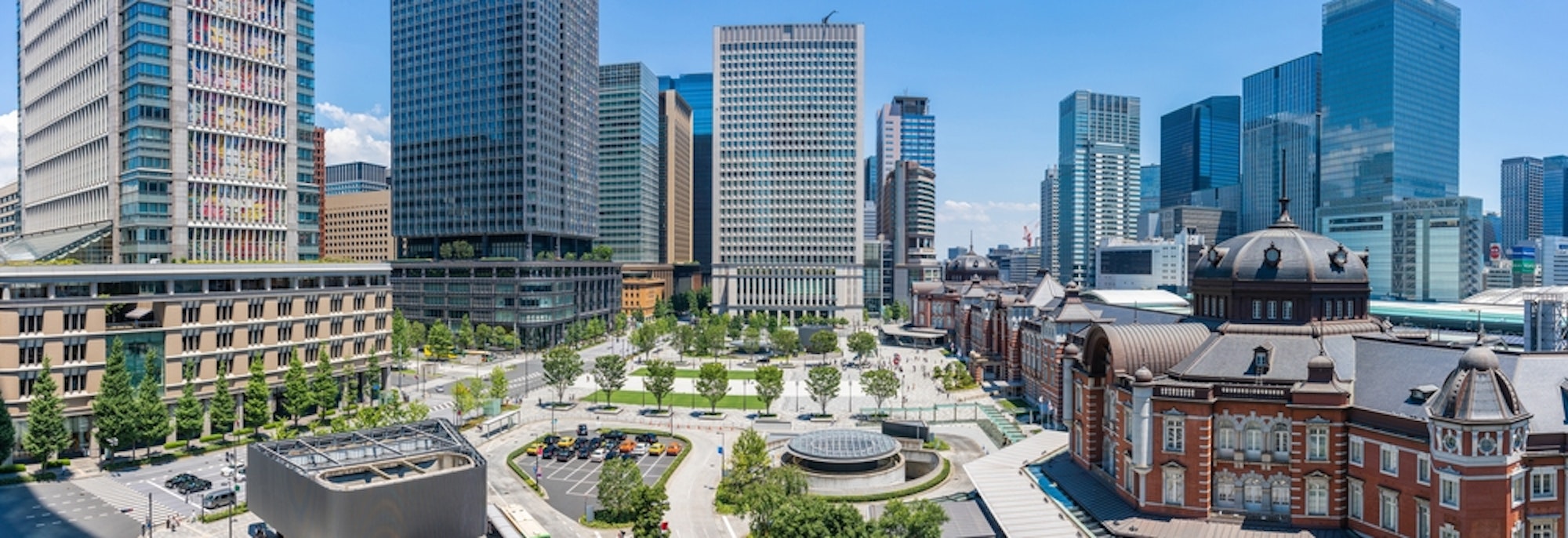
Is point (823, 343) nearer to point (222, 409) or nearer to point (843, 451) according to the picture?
point (843, 451)

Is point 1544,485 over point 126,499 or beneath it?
over

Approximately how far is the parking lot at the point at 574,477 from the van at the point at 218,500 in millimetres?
Result: 22379

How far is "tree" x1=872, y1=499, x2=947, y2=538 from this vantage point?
47406mm

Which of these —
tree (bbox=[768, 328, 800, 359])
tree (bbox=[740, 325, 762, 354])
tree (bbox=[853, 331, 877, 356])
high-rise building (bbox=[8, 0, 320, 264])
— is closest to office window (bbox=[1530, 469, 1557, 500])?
tree (bbox=[853, 331, 877, 356])

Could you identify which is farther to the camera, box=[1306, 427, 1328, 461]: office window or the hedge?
the hedge

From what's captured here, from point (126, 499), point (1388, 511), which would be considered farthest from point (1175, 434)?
point (126, 499)

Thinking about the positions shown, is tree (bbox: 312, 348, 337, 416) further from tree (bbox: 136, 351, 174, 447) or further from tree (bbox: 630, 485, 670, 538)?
tree (bbox: 630, 485, 670, 538)

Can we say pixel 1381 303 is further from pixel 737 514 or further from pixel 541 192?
pixel 541 192

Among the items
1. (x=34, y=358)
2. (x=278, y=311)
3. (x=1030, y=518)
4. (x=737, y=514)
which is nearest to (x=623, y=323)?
(x=278, y=311)

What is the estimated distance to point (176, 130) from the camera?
97.6 m

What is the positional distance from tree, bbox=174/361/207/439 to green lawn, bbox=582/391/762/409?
4315cm

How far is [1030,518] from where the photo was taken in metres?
54.3

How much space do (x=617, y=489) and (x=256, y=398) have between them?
4783 centimetres

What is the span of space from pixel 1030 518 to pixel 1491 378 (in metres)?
25.7
